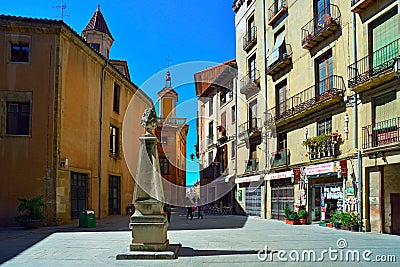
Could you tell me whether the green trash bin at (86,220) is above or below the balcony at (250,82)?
below

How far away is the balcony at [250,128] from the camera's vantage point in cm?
2911

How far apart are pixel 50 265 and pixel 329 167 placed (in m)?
13.6

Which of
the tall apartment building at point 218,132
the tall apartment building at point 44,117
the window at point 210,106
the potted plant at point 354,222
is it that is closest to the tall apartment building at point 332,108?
the potted plant at point 354,222

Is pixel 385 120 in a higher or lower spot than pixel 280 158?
higher

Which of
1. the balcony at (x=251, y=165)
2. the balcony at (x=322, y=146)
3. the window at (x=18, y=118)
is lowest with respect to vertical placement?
the balcony at (x=251, y=165)

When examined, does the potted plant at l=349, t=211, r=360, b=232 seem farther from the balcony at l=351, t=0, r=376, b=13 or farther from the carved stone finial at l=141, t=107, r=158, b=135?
the carved stone finial at l=141, t=107, r=158, b=135

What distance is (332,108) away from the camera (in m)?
20.1

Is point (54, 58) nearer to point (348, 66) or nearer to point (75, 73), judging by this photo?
point (75, 73)

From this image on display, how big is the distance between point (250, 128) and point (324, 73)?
9938mm

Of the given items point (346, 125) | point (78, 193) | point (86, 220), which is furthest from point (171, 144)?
point (346, 125)

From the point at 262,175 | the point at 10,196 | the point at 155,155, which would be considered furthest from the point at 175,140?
the point at 155,155

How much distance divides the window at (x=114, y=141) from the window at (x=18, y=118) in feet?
28.8

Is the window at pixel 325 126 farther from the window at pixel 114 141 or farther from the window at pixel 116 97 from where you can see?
the window at pixel 116 97

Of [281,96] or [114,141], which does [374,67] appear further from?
[114,141]
